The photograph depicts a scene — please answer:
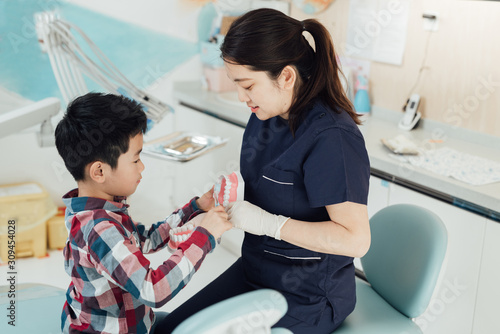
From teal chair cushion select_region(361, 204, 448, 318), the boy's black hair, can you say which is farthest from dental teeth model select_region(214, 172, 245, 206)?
teal chair cushion select_region(361, 204, 448, 318)

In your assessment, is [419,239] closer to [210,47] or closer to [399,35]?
[399,35]

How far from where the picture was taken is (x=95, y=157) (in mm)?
1275

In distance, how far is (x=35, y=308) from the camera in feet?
4.94

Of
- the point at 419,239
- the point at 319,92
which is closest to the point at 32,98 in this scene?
the point at 319,92

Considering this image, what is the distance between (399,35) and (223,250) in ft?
4.82

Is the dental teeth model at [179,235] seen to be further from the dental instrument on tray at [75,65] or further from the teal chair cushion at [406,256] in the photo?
the dental instrument on tray at [75,65]

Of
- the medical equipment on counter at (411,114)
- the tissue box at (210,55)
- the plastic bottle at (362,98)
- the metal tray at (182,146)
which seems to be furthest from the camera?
the tissue box at (210,55)

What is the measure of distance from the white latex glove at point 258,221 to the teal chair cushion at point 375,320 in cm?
31

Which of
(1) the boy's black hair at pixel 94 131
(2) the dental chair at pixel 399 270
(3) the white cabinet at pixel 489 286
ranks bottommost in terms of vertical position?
(3) the white cabinet at pixel 489 286

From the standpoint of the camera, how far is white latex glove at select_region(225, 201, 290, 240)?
1.37 m

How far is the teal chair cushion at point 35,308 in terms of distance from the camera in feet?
4.66

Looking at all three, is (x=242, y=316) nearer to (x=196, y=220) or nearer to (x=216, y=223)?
(x=216, y=223)

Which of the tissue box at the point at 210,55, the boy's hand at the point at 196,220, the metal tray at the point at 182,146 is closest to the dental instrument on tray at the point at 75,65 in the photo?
the tissue box at the point at 210,55

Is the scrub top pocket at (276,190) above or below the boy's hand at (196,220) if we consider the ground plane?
above
